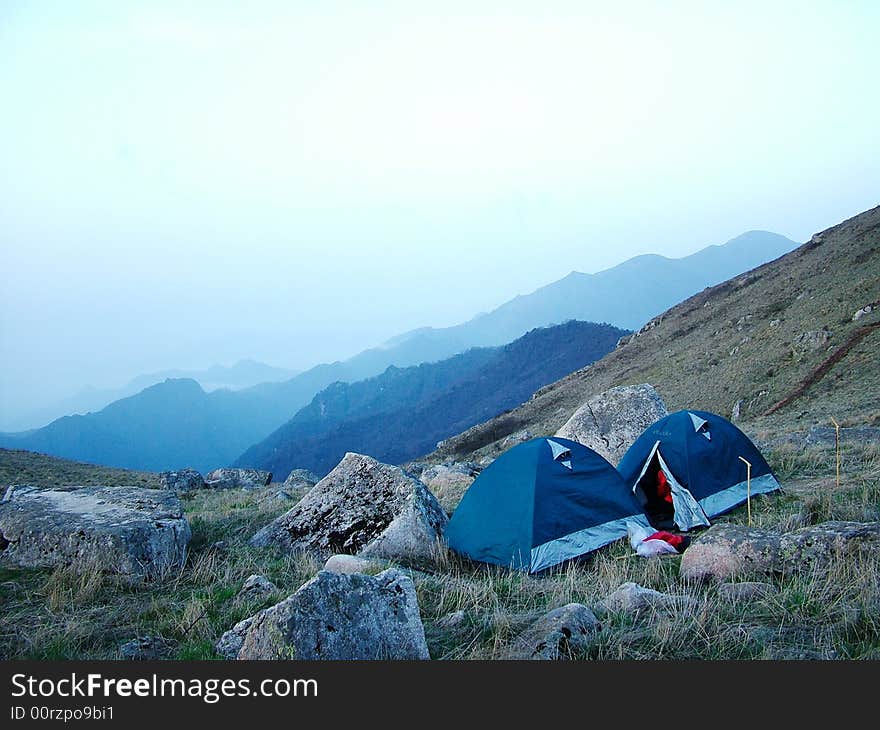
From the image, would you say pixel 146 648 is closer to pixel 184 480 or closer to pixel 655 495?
pixel 655 495

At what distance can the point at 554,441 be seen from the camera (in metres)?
9.53

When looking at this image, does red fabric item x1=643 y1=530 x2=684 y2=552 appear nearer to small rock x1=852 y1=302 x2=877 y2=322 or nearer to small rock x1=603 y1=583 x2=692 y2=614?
small rock x1=603 y1=583 x2=692 y2=614

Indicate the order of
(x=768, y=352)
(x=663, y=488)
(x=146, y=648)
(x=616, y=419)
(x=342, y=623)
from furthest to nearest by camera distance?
(x=768, y=352) → (x=616, y=419) → (x=663, y=488) → (x=146, y=648) → (x=342, y=623)

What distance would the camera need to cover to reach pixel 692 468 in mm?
10969

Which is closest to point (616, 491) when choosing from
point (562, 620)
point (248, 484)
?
point (562, 620)

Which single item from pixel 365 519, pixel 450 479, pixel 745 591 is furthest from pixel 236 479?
pixel 745 591

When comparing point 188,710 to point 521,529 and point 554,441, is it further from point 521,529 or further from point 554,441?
point 554,441

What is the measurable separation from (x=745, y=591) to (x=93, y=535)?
742cm

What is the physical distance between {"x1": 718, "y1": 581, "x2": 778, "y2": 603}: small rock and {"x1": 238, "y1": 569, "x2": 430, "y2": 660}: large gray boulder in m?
2.89

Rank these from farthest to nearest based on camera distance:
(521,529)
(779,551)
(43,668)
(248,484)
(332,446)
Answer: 1. (332,446)
2. (248,484)
3. (521,529)
4. (779,551)
5. (43,668)

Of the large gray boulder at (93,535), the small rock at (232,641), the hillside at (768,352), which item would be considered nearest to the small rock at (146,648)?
the small rock at (232,641)

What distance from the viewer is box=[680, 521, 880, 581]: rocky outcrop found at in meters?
6.03

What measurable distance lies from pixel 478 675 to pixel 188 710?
193 cm

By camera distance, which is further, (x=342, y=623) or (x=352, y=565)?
(x=352, y=565)
